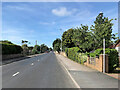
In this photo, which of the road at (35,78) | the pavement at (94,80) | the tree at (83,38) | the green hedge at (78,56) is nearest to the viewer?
the pavement at (94,80)

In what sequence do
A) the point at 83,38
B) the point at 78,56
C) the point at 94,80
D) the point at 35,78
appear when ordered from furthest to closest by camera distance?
the point at 83,38 → the point at 78,56 → the point at 35,78 → the point at 94,80

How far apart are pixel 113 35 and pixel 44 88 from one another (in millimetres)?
22605

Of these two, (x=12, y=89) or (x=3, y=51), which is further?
(x=3, y=51)

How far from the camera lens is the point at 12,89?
653 centimetres

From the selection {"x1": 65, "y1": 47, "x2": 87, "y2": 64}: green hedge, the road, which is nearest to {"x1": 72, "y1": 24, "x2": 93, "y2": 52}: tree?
{"x1": 65, "y1": 47, "x2": 87, "y2": 64}: green hedge

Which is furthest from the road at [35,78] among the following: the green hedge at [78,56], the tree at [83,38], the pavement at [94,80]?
the tree at [83,38]

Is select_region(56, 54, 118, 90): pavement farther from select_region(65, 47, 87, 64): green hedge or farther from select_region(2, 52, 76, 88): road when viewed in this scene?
select_region(65, 47, 87, 64): green hedge

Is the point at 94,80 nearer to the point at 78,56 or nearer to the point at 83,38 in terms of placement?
the point at 78,56

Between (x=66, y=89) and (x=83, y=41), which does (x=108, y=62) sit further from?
(x=83, y=41)

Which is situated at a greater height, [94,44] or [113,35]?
[113,35]

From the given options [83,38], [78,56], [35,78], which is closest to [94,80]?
[35,78]

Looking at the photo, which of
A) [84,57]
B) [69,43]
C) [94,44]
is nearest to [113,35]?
[94,44]

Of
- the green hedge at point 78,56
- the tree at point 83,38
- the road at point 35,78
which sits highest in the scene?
the tree at point 83,38

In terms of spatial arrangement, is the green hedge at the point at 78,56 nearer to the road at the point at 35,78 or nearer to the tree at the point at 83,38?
the tree at the point at 83,38
